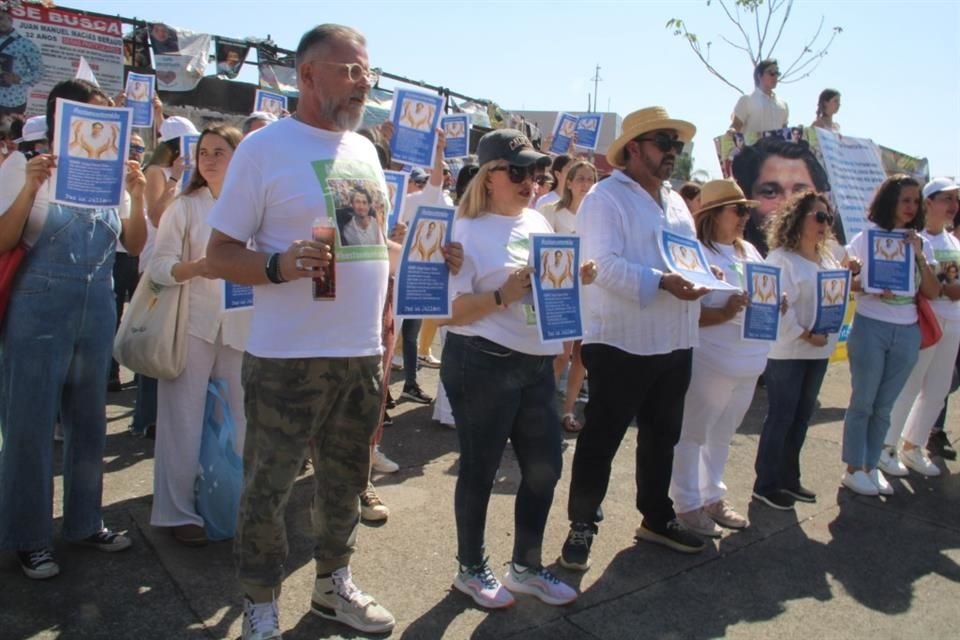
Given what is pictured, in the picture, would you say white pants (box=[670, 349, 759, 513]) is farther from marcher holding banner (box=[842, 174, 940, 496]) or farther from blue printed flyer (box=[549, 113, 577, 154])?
blue printed flyer (box=[549, 113, 577, 154])

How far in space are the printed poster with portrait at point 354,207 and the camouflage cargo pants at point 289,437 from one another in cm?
39

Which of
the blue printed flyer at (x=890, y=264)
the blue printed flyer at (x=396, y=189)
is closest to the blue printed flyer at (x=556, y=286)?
the blue printed flyer at (x=396, y=189)

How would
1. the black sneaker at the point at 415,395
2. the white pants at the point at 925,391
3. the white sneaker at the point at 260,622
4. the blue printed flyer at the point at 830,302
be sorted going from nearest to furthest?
the white sneaker at the point at 260,622
the blue printed flyer at the point at 830,302
the white pants at the point at 925,391
the black sneaker at the point at 415,395

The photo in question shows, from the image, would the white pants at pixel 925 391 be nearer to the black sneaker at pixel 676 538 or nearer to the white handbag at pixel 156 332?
the black sneaker at pixel 676 538

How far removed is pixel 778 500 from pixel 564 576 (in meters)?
1.85

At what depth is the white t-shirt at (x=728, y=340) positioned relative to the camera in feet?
14.1

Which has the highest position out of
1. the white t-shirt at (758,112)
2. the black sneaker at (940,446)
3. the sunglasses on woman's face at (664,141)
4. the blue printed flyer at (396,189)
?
the white t-shirt at (758,112)

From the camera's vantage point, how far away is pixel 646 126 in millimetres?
3713

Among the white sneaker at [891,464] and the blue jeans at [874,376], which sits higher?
the blue jeans at [874,376]

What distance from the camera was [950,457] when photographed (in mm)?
6266

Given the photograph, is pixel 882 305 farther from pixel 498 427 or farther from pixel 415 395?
pixel 415 395

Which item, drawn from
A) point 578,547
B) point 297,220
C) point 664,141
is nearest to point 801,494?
point 578,547

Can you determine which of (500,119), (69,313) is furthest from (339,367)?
(500,119)

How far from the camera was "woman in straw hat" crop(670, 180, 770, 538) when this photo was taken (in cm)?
431
